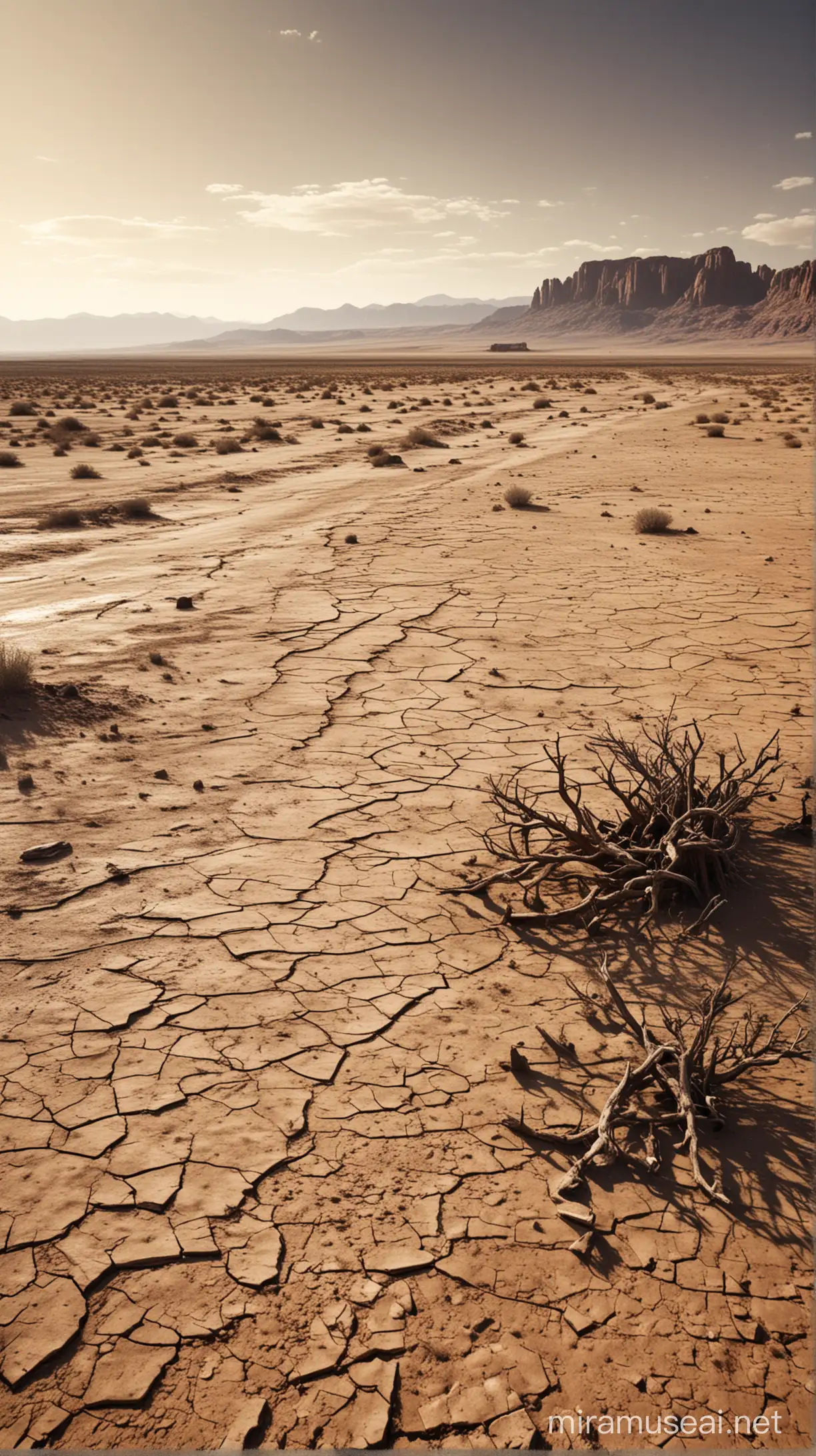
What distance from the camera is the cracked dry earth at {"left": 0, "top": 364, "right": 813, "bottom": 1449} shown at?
2266 mm

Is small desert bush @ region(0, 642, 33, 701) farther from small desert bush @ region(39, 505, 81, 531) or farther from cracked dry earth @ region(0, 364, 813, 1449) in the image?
small desert bush @ region(39, 505, 81, 531)

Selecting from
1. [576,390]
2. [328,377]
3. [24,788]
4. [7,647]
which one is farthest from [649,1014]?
[328,377]

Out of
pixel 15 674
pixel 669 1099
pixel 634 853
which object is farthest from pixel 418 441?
pixel 669 1099

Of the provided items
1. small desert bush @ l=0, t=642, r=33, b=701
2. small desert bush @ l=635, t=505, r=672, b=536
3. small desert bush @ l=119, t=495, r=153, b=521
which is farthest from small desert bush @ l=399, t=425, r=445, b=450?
small desert bush @ l=0, t=642, r=33, b=701

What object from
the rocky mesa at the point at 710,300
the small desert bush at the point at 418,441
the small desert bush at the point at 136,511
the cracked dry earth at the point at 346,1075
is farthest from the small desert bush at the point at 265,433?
the rocky mesa at the point at 710,300

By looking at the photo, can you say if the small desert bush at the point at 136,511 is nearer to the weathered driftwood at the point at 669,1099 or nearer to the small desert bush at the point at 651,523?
the small desert bush at the point at 651,523

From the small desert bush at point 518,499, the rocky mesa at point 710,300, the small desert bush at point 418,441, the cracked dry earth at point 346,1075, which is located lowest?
the cracked dry earth at point 346,1075

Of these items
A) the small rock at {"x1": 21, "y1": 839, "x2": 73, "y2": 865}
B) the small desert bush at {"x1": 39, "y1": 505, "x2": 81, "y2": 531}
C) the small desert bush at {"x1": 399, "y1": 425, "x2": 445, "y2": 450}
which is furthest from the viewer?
the small desert bush at {"x1": 399, "y1": 425, "x2": 445, "y2": 450}

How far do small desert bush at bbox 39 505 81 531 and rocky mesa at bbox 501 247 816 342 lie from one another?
498 ft

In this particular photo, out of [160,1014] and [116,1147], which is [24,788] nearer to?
[160,1014]

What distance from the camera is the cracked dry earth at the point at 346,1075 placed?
7.43 feet

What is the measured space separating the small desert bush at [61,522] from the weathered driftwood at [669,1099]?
Answer: 1098cm

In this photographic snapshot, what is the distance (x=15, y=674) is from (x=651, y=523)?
27.7ft

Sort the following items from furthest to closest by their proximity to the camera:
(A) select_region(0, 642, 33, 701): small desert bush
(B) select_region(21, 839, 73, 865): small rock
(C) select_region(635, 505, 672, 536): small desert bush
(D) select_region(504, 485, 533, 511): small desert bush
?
(D) select_region(504, 485, 533, 511): small desert bush, (C) select_region(635, 505, 672, 536): small desert bush, (A) select_region(0, 642, 33, 701): small desert bush, (B) select_region(21, 839, 73, 865): small rock
